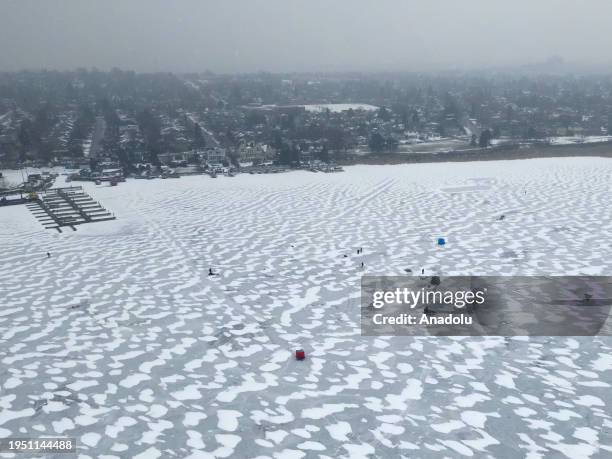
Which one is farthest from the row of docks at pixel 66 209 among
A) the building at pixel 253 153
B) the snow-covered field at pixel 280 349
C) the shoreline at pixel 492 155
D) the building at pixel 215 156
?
the shoreline at pixel 492 155

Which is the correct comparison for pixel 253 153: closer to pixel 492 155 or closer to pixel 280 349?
pixel 492 155

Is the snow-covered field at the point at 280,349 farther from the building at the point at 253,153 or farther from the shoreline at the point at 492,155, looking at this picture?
the building at the point at 253,153

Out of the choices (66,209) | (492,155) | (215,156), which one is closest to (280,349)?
(66,209)

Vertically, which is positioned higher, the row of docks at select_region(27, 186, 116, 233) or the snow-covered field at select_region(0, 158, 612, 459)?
the row of docks at select_region(27, 186, 116, 233)

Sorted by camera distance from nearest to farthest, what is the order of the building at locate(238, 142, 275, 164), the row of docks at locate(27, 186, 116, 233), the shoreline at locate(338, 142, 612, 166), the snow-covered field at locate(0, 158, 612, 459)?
the snow-covered field at locate(0, 158, 612, 459) → the row of docks at locate(27, 186, 116, 233) → the shoreline at locate(338, 142, 612, 166) → the building at locate(238, 142, 275, 164)

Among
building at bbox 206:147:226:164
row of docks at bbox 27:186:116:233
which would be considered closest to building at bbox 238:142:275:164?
building at bbox 206:147:226:164

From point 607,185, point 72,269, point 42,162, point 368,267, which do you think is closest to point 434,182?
point 607,185

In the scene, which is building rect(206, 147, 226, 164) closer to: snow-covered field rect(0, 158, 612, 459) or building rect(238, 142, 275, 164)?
building rect(238, 142, 275, 164)
